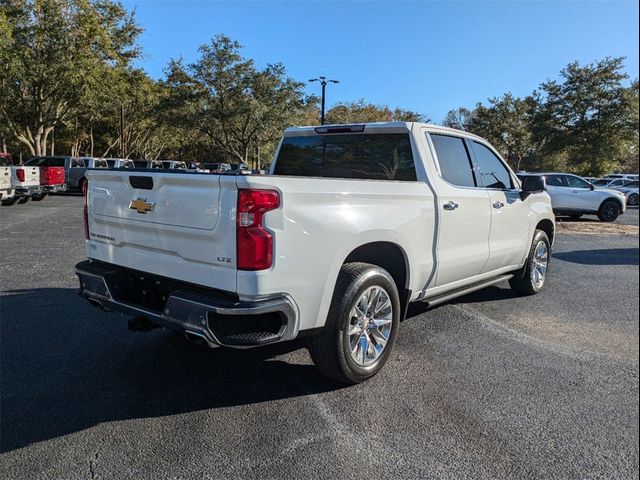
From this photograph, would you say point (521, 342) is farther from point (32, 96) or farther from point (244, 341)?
point (32, 96)

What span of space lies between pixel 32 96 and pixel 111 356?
28183 mm

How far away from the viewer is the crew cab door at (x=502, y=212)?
197 inches

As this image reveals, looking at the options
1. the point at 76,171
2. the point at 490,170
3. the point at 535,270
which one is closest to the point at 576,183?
the point at 535,270

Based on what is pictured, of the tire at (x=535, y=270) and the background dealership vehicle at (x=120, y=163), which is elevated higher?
the background dealership vehicle at (x=120, y=163)

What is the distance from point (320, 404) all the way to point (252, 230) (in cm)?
129

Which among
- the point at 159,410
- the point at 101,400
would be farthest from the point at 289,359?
the point at 101,400

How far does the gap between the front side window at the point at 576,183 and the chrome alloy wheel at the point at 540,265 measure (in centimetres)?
1203

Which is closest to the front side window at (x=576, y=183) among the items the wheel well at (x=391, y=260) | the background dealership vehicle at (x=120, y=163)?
the wheel well at (x=391, y=260)

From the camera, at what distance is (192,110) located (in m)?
30.2

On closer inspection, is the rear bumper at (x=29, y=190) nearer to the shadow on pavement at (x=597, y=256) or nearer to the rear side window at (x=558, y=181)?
the shadow on pavement at (x=597, y=256)

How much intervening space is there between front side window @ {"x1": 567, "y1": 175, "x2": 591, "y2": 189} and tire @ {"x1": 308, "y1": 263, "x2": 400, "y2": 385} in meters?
15.3

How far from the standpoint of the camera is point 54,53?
23156mm

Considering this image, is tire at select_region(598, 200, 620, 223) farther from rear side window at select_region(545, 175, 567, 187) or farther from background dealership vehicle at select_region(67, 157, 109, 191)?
background dealership vehicle at select_region(67, 157, 109, 191)

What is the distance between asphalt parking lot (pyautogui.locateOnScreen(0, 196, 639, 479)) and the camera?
8.59 feet
